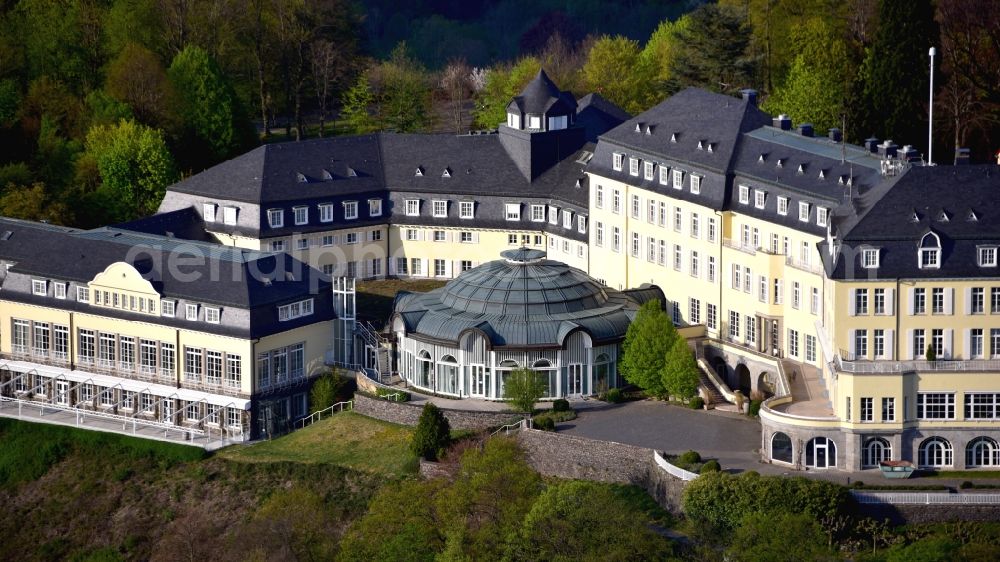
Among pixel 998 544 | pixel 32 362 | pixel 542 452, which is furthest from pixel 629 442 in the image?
pixel 32 362

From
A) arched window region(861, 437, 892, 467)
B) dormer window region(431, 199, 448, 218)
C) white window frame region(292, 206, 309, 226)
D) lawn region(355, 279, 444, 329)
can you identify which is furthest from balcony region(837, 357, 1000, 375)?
white window frame region(292, 206, 309, 226)

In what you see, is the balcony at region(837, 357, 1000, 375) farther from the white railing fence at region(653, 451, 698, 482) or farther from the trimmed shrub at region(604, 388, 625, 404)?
the trimmed shrub at region(604, 388, 625, 404)

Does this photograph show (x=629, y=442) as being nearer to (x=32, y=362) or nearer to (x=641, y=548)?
(x=641, y=548)

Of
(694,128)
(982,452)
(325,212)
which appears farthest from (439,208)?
(982,452)

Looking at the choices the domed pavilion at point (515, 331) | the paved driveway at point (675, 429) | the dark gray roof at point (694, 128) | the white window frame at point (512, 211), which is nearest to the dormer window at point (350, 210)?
the white window frame at point (512, 211)

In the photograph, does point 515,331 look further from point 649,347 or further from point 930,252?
point 930,252

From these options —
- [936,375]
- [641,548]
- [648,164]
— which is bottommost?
[641,548]

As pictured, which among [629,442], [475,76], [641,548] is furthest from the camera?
[475,76]

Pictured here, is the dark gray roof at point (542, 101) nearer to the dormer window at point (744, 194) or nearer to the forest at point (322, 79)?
the forest at point (322, 79)
